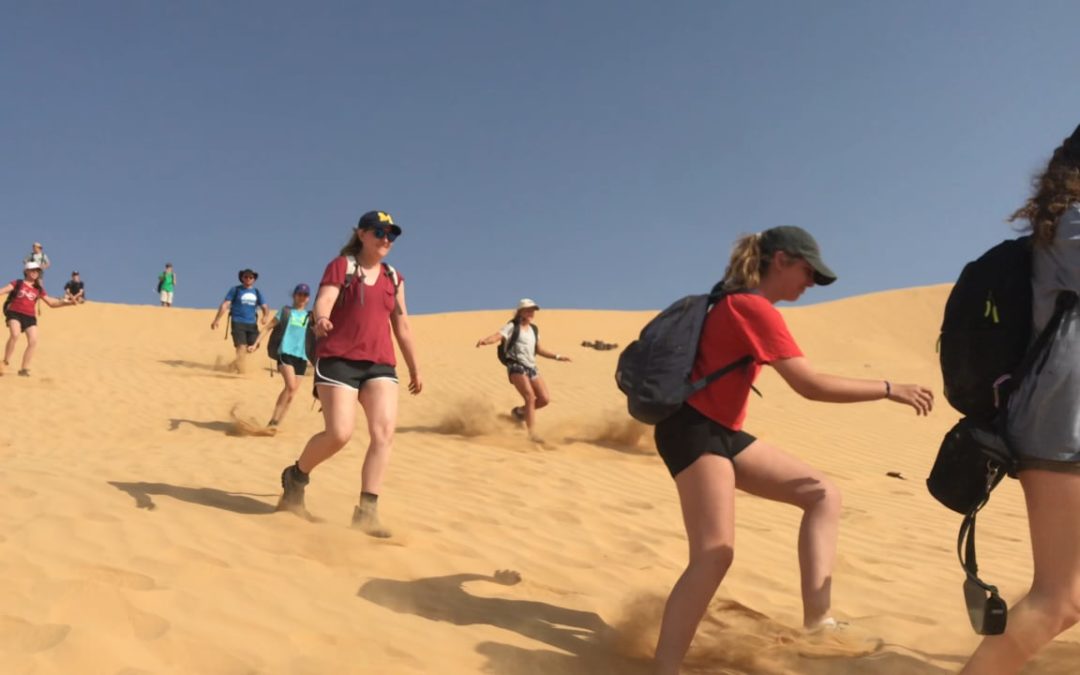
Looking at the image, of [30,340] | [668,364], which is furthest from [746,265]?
[30,340]

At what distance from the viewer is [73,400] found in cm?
1255

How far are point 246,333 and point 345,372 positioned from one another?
33.5 ft

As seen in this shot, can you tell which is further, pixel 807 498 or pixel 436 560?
pixel 436 560

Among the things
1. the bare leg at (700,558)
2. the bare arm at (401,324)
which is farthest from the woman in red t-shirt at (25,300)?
the bare leg at (700,558)

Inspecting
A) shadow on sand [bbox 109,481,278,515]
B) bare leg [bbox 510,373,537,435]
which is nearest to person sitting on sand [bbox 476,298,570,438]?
bare leg [bbox 510,373,537,435]

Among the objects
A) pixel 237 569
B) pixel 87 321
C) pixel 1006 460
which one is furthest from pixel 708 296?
pixel 87 321

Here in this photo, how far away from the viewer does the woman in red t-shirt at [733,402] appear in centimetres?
268

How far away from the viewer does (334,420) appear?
177 inches

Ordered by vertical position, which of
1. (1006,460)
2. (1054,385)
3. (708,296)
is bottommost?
(1006,460)

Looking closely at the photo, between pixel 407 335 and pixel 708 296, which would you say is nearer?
pixel 708 296

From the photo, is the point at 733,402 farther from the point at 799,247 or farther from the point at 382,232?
the point at 382,232

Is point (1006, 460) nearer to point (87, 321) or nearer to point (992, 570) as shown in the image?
point (992, 570)

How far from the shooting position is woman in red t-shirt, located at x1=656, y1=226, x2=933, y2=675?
2.68m

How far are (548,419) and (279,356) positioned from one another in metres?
4.52
